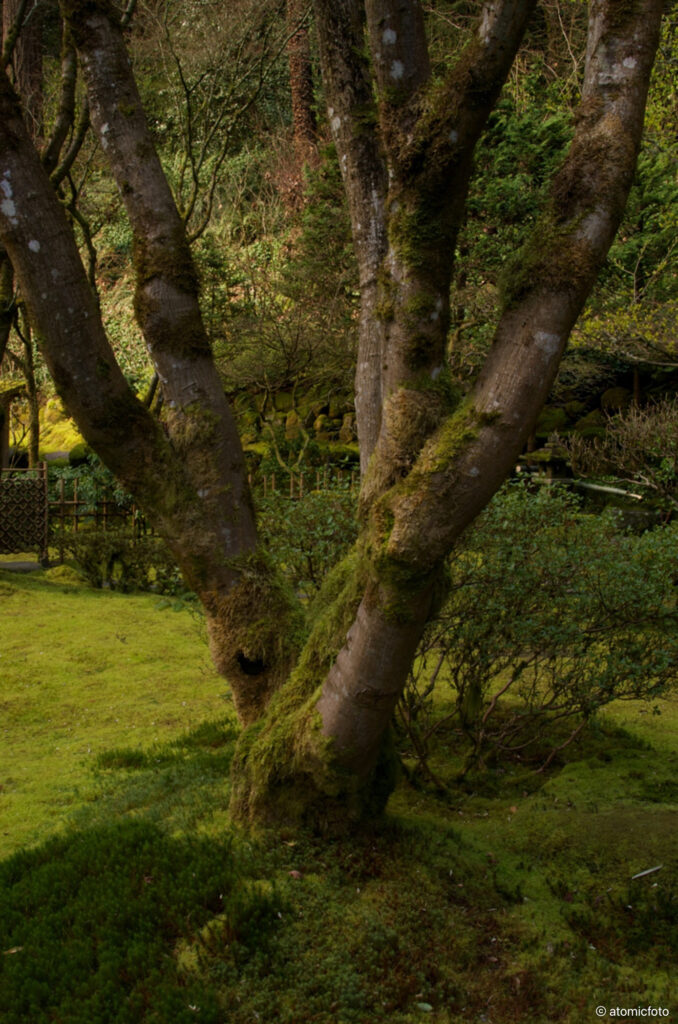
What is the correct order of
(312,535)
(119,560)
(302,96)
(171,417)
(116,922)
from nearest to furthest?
1. (116,922)
2. (171,417)
3. (312,535)
4. (119,560)
5. (302,96)

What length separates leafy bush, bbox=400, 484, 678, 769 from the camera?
16.5ft

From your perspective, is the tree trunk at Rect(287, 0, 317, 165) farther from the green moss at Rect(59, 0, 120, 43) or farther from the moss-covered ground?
the moss-covered ground

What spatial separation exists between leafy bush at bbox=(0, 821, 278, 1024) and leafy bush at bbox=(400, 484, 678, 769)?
2081 millimetres

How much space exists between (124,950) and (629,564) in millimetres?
3673

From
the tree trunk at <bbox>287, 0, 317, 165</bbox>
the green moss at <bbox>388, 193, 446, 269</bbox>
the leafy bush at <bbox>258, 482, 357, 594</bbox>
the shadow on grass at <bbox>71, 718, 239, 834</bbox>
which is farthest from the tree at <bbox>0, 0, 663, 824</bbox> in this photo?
the tree trunk at <bbox>287, 0, 317, 165</bbox>

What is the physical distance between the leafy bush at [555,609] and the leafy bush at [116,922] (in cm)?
208

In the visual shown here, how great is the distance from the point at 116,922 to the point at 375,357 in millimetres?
3104

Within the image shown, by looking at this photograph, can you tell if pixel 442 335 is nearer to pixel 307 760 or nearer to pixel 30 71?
pixel 307 760

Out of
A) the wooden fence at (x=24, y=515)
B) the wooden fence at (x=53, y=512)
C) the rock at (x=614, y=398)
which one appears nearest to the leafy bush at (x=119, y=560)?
the wooden fence at (x=53, y=512)

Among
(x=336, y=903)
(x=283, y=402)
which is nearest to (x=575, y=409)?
(x=283, y=402)

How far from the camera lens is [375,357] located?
4.57m

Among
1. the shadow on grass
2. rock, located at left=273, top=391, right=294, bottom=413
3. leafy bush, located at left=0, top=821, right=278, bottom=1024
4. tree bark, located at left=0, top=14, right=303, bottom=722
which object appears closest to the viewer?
leafy bush, located at left=0, top=821, right=278, bottom=1024

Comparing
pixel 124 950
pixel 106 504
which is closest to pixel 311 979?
pixel 124 950

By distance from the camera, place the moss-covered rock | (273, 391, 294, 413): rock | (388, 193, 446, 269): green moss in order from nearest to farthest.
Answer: (388, 193, 446, 269): green moss
the moss-covered rock
(273, 391, 294, 413): rock
